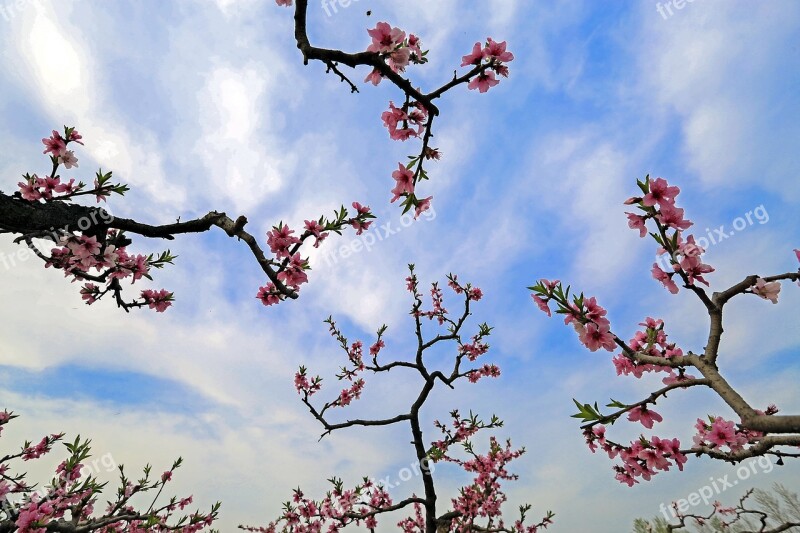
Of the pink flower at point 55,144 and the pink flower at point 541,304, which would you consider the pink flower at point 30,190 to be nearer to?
the pink flower at point 55,144

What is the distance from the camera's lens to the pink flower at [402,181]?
3.80 meters

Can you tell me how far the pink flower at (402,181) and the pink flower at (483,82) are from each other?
1.06 meters

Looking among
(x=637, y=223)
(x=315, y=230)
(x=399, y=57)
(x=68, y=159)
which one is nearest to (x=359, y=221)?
(x=315, y=230)

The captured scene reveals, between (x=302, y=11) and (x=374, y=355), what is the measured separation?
8464 millimetres

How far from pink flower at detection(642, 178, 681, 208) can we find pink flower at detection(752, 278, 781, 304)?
0.76 metres

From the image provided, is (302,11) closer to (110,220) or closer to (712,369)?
(110,220)

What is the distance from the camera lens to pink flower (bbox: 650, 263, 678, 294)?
110 inches

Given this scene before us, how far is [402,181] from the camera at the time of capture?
386 cm

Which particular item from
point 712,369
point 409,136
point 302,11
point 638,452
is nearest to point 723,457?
point 638,452

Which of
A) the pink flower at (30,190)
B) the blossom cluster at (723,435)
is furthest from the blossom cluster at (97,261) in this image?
the blossom cluster at (723,435)

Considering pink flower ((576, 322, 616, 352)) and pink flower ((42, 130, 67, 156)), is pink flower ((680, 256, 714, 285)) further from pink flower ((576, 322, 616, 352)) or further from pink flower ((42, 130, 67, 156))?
pink flower ((42, 130, 67, 156))

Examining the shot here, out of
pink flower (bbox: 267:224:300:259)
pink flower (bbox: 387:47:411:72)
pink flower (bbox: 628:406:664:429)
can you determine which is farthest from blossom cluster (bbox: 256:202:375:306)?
pink flower (bbox: 628:406:664:429)

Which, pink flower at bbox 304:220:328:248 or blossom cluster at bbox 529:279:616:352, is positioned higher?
pink flower at bbox 304:220:328:248

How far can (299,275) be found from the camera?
3.94 meters
